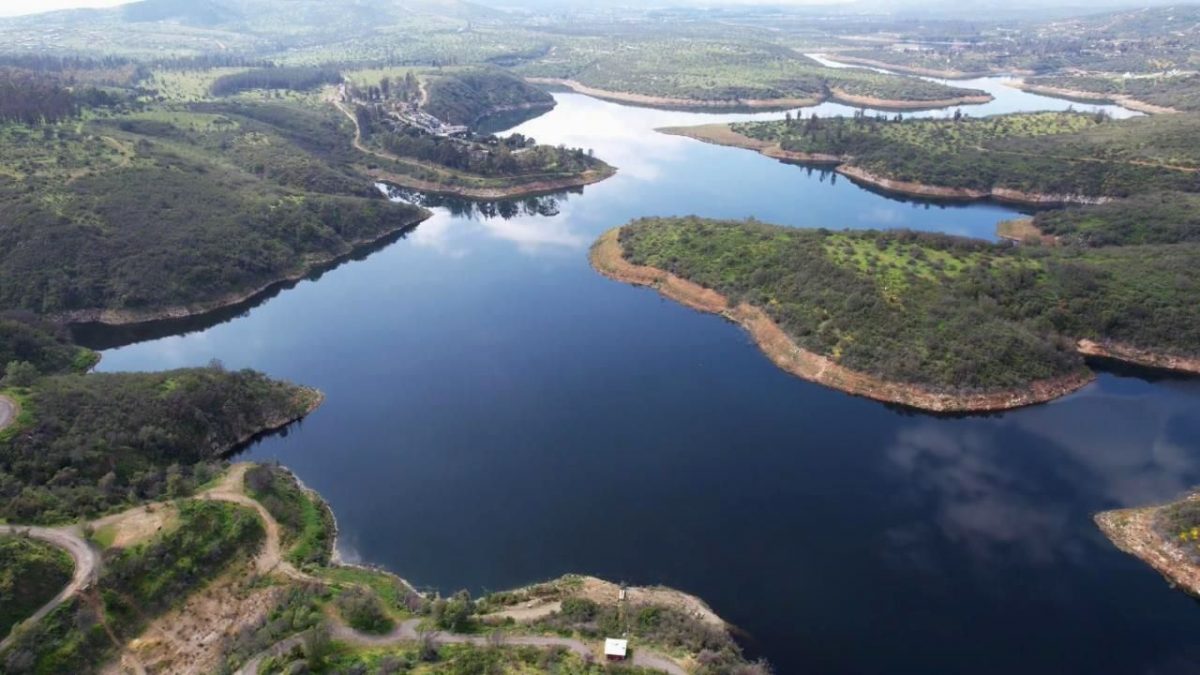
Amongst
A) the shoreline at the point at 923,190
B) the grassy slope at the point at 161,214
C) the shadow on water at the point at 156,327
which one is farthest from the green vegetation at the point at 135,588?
the shoreline at the point at 923,190

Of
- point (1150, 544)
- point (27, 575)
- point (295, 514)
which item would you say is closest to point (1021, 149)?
point (1150, 544)

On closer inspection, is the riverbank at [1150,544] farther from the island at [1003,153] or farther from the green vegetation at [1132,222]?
the island at [1003,153]

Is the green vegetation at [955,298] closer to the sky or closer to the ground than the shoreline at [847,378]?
closer to the sky

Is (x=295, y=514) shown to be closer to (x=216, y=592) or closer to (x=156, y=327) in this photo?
(x=216, y=592)

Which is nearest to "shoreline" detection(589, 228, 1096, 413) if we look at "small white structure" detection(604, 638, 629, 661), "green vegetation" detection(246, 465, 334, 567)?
"small white structure" detection(604, 638, 629, 661)

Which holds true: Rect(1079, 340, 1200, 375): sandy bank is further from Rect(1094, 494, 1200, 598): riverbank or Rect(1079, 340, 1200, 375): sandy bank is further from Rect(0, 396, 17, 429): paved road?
Rect(0, 396, 17, 429): paved road

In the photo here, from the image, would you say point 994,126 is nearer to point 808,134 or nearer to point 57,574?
point 808,134

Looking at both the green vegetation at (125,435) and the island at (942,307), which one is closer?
the green vegetation at (125,435)
